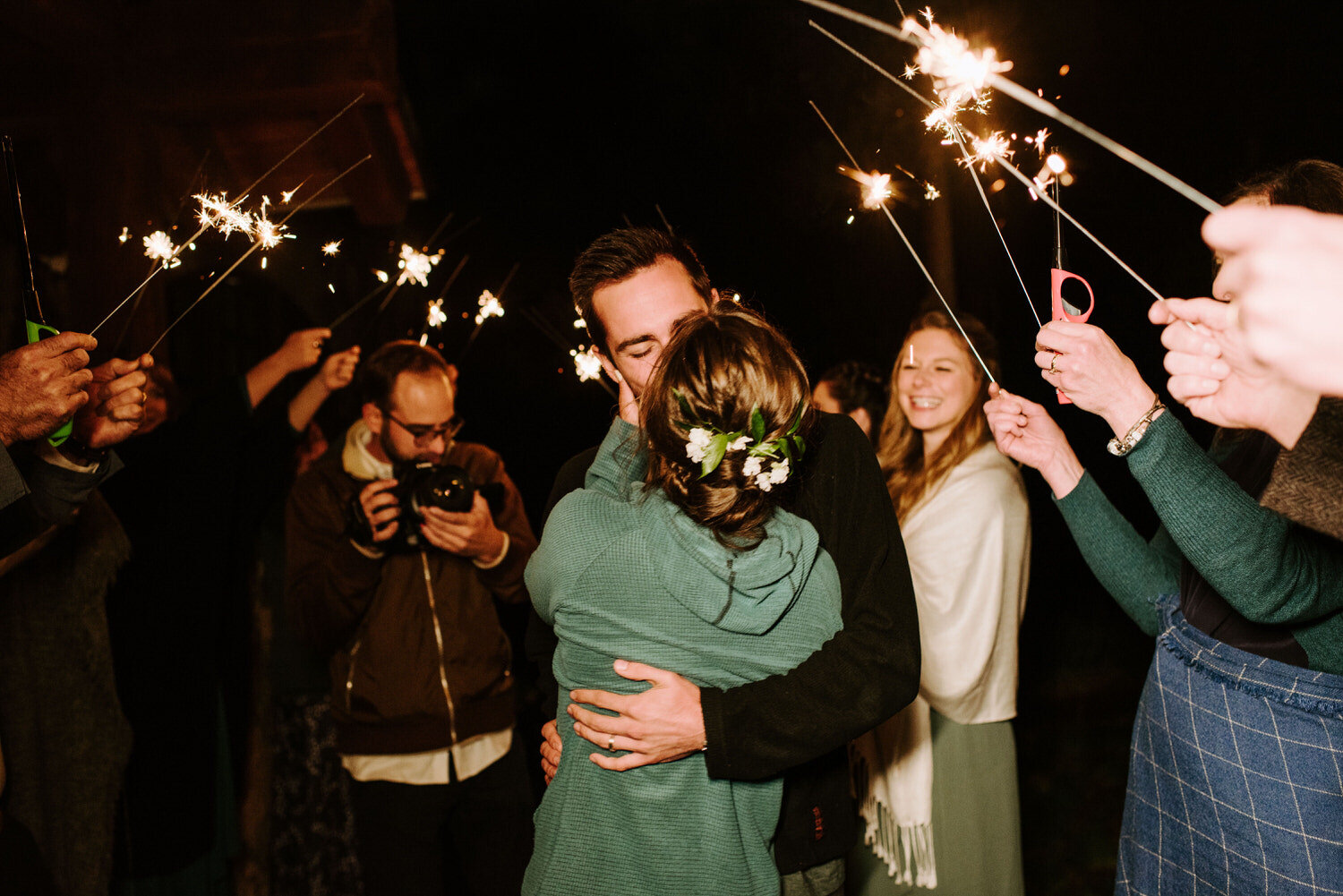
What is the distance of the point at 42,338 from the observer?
1615mm

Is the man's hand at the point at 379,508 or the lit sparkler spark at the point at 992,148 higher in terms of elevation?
the lit sparkler spark at the point at 992,148

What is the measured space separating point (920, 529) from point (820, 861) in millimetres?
1119

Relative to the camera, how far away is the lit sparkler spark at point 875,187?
1777 mm

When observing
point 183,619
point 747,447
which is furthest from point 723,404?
point 183,619

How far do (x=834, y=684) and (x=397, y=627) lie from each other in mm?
1453

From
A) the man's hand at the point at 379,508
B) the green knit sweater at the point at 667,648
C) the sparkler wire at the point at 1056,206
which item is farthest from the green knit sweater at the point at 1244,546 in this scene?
the man's hand at the point at 379,508

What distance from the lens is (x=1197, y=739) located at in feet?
4.10

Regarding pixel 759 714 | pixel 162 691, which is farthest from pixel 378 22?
pixel 759 714

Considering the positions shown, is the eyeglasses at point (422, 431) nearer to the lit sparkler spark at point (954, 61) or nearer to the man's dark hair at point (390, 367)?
the man's dark hair at point (390, 367)

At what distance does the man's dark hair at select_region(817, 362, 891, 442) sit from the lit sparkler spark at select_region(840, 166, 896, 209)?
1.00 m

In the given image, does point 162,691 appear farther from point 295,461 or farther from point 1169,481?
point 1169,481

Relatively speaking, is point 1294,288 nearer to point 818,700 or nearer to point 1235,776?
point 818,700

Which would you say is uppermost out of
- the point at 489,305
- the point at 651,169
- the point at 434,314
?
the point at 651,169

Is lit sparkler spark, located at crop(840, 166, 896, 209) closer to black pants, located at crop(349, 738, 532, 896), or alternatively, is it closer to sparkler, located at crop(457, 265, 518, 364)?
sparkler, located at crop(457, 265, 518, 364)
